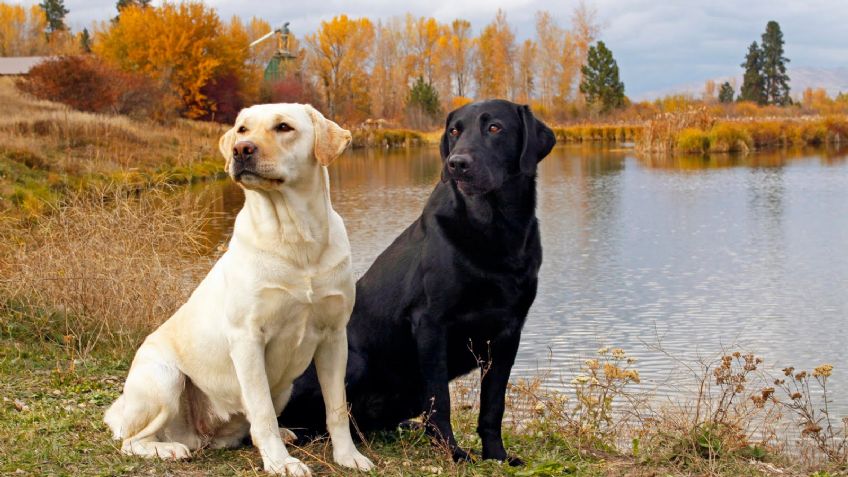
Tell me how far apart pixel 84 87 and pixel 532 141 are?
3544 cm

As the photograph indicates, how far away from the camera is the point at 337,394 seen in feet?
14.6

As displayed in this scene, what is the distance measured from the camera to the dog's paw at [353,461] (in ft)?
14.7

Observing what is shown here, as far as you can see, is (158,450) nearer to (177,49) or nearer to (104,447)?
(104,447)

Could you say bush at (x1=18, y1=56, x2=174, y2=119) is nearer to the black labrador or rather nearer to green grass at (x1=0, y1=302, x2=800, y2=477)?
green grass at (x1=0, y1=302, x2=800, y2=477)

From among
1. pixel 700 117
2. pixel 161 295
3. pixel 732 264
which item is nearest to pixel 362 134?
pixel 700 117

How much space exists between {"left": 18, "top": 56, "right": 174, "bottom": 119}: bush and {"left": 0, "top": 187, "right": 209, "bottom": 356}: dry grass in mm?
29107

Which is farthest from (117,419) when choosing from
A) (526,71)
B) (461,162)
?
(526,71)

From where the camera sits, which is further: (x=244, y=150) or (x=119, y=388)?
(x=119, y=388)

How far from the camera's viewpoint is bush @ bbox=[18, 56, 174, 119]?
3694cm

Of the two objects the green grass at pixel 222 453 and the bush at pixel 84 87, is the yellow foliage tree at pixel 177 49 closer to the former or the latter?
the bush at pixel 84 87

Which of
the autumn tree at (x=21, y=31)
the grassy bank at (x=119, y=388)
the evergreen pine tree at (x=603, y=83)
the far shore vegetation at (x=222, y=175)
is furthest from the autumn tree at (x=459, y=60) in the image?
the grassy bank at (x=119, y=388)

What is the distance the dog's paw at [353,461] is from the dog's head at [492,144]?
1334 mm

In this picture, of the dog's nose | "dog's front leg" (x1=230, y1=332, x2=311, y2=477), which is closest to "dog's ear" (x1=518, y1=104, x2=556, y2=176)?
the dog's nose

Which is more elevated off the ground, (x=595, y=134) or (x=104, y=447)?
(x=595, y=134)
